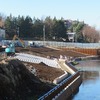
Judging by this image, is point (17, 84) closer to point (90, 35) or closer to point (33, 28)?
point (33, 28)

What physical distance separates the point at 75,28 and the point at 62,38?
32.4 metres

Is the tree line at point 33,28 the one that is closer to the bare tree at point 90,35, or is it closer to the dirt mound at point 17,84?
the bare tree at point 90,35

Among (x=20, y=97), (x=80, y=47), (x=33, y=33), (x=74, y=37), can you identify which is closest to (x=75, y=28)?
(x=74, y=37)

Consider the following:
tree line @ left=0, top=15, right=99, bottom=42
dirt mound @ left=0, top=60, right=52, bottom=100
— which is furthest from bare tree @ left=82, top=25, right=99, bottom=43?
dirt mound @ left=0, top=60, right=52, bottom=100

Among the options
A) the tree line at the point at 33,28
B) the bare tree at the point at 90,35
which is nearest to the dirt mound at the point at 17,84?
the tree line at the point at 33,28

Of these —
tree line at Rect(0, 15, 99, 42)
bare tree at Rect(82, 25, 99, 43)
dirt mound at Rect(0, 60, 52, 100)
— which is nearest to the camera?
dirt mound at Rect(0, 60, 52, 100)

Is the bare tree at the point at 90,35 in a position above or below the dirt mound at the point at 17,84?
above

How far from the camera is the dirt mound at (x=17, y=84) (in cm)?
1958

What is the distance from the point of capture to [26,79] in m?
24.4

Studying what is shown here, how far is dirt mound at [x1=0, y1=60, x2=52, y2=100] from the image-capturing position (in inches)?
771

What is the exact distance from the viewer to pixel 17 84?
22203 mm

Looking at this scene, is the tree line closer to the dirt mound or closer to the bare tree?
the bare tree

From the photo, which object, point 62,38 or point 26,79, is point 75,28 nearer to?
point 62,38

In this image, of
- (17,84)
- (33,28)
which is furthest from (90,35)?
(17,84)
